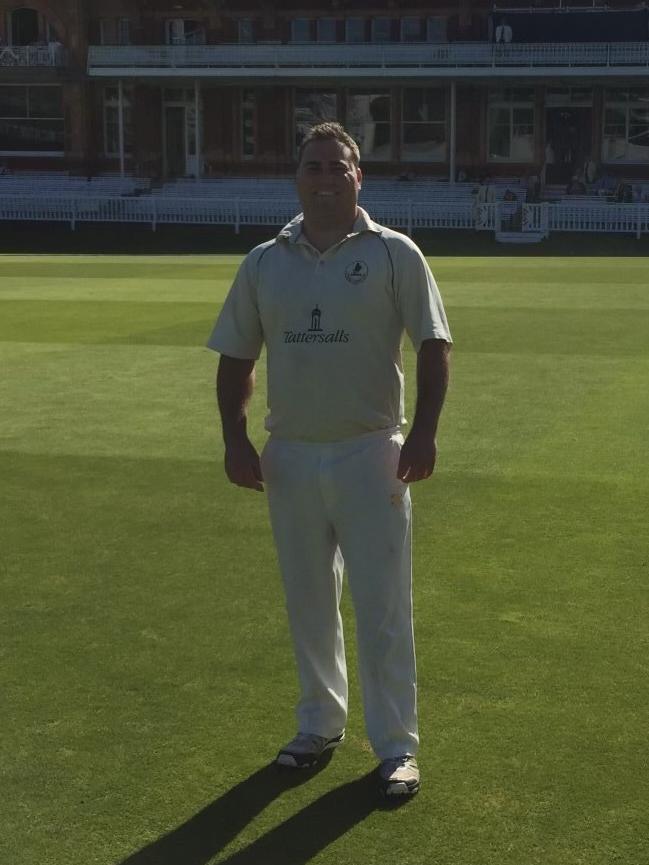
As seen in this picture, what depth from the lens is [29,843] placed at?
407 centimetres

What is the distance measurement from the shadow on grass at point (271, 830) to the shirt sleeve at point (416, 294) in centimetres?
149

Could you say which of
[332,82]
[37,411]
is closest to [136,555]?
[37,411]

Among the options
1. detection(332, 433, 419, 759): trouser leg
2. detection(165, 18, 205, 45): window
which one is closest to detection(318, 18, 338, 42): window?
detection(165, 18, 205, 45): window

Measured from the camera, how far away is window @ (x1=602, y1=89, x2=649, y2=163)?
46375mm

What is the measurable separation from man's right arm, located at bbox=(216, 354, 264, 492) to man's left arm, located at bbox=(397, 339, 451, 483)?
0.53 m

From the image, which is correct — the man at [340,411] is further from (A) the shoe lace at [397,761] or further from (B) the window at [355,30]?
(B) the window at [355,30]

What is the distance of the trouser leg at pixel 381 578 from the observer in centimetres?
426

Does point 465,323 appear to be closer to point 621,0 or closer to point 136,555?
point 136,555

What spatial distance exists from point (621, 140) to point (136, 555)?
42546 mm

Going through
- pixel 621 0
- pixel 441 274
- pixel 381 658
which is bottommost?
pixel 441 274

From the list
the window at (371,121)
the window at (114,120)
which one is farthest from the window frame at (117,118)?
the window at (371,121)

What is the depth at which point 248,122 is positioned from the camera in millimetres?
48969

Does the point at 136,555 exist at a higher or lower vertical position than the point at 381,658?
lower

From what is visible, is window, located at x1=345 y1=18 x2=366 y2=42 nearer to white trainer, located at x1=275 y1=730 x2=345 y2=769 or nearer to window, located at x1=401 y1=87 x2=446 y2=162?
window, located at x1=401 y1=87 x2=446 y2=162
